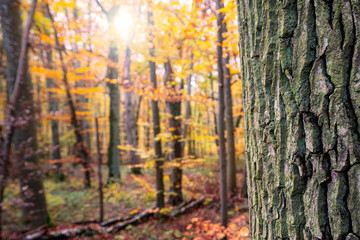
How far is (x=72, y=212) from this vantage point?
23.4 feet

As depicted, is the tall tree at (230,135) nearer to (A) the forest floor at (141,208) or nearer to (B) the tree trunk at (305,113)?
(A) the forest floor at (141,208)

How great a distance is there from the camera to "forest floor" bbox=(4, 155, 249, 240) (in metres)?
4.48

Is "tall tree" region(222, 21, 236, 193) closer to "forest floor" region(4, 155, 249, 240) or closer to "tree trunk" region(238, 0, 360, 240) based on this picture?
"forest floor" region(4, 155, 249, 240)

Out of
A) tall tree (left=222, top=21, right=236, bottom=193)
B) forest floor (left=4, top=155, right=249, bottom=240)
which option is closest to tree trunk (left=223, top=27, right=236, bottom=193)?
tall tree (left=222, top=21, right=236, bottom=193)

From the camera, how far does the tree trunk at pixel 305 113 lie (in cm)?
56

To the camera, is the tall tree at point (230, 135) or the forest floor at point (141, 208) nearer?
the forest floor at point (141, 208)

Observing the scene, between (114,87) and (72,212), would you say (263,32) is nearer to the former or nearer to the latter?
(72,212)

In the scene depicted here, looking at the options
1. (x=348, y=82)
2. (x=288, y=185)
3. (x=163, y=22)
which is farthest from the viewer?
(x=163, y=22)

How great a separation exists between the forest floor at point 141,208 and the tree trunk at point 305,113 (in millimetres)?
2709

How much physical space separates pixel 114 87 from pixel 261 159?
985cm

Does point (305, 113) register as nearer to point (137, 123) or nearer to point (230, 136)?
point (137, 123)

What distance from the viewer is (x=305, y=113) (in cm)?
64

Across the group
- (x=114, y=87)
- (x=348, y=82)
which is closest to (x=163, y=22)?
(x=348, y=82)

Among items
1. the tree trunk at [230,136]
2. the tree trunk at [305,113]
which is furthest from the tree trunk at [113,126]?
the tree trunk at [305,113]
